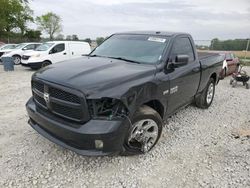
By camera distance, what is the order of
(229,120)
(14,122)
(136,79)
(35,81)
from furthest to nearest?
(229,120)
(14,122)
(35,81)
(136,79)

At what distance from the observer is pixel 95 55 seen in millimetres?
4523

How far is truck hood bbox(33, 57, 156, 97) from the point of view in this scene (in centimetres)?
290

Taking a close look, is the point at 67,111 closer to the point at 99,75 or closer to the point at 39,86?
the point at 99,75

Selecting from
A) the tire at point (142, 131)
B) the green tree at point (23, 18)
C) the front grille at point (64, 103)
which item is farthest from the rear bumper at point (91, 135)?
the green tree at point (23, 18)

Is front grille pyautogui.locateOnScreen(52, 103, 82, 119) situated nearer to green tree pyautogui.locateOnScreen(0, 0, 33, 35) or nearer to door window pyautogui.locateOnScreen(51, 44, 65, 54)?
door window pyautogui.locateOnScreen(51, 44, 65, 54)

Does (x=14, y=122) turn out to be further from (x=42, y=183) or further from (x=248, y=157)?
(x=248, y=157)

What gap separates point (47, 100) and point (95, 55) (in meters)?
1.63

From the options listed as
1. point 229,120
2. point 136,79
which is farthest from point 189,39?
point 136,79

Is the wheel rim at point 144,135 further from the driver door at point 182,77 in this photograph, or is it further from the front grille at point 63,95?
the front grille at point 63,95

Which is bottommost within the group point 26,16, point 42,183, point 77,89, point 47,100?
point 42,183

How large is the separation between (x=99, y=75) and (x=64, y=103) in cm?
59

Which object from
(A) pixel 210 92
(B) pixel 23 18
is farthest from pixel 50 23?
(A) pixel 210 92

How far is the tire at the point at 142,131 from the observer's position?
3.27 metres

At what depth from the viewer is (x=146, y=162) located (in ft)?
11.5
